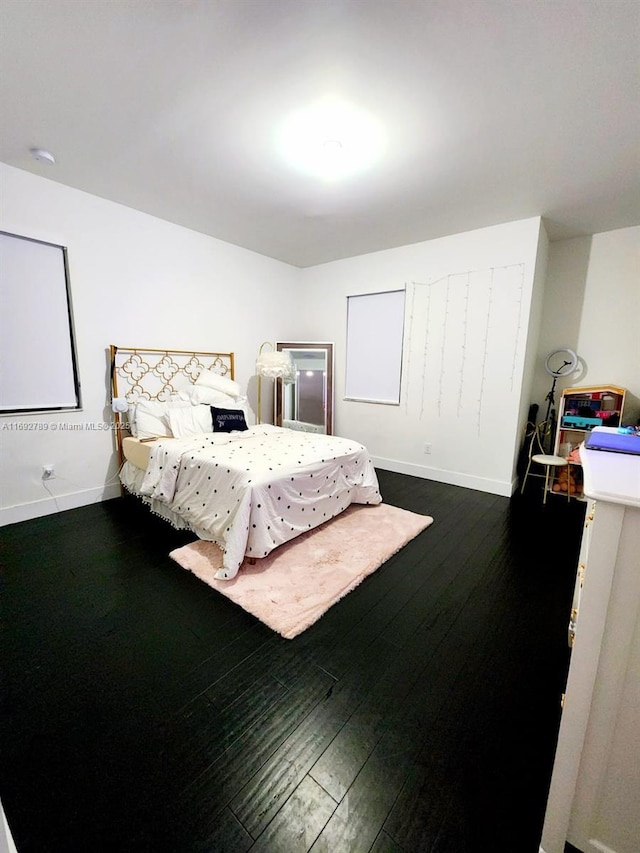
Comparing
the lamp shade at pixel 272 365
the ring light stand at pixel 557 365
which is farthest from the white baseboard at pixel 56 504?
the ring light stand at pixel 557 365

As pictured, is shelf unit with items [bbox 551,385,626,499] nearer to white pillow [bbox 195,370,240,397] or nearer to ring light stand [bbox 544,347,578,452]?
ring light stand [bbox 544,347,578,452]

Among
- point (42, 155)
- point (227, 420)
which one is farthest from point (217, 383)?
point (42, 155)

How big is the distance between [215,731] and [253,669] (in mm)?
278

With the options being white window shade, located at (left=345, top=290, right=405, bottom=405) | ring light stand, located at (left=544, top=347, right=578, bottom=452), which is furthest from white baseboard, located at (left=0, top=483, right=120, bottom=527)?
ring light stand, located at (left=544, top=347, right=578, bottom=452)

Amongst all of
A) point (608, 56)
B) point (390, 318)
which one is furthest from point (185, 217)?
point (608, 56)

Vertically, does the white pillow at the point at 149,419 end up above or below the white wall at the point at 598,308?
below

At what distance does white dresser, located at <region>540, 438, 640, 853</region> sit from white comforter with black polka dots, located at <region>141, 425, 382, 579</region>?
1662 mm

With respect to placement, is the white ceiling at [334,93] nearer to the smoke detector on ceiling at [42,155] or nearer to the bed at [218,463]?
the smoke detector on ceiling at [42,155]

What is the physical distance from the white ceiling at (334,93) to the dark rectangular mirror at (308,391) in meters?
1.97

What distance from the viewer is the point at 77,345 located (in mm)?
3016

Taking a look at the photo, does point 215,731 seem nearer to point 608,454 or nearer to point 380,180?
point 608,454

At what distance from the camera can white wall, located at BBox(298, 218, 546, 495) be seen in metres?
3.35

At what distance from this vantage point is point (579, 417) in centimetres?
334

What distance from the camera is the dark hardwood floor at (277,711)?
100 centimetres
